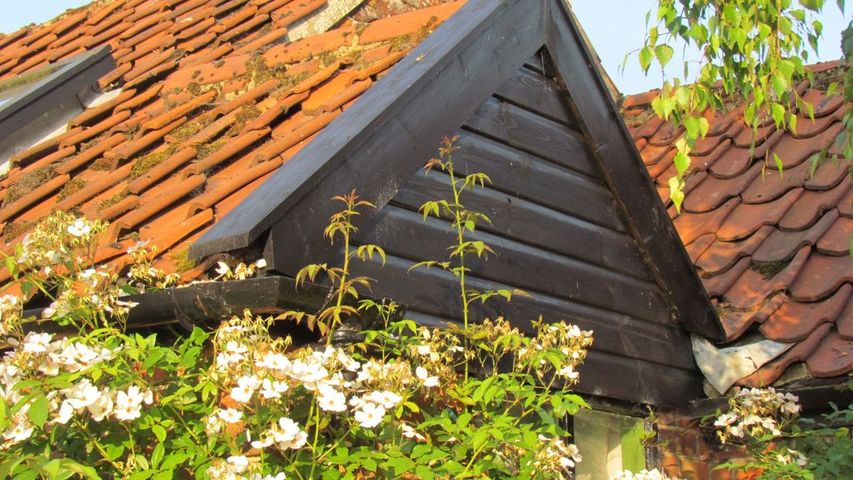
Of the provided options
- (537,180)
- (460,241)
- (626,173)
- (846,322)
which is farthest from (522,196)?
(846,322)

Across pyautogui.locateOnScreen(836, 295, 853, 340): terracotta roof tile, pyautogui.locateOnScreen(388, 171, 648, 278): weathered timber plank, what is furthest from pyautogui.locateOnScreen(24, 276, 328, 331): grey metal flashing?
pyautogui.locateOnScreen(836, 295, 853, 340): terracotta roof tile

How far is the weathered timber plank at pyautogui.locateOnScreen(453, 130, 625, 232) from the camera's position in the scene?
4.25m

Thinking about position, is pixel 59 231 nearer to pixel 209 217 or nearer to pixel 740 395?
pixel 209 217

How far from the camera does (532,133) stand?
14.8ft

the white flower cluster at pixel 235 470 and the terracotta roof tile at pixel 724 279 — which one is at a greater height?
the white flower cluster at pixel 235 470

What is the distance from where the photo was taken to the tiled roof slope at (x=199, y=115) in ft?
13.1

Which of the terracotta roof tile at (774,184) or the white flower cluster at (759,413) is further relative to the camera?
the terracotta roof tile at (774,184)

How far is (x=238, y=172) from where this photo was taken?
4.09 meters

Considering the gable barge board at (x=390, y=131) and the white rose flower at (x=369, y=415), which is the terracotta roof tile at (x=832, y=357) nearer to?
the gable barge board at (x=390, y=131)

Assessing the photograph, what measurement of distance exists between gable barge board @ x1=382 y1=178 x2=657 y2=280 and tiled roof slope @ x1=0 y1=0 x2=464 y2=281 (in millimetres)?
530

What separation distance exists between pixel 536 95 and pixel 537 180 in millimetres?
386

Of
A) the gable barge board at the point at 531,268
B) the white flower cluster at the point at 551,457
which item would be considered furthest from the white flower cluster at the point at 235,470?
the gable barge board at the point at 531,268

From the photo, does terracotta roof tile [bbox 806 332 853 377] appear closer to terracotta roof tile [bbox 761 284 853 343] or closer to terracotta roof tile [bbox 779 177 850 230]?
terracotta roof tile [bbox 761 284 853 343]

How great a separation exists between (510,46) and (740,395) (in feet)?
5.98
